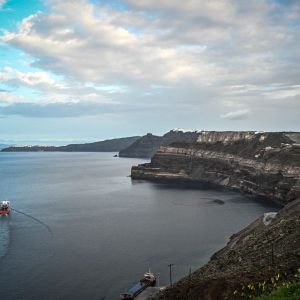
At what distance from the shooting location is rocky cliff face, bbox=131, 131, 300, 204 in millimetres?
125062

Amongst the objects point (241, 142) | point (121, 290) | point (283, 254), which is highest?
point (241, 142)

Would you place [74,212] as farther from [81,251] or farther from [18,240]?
[81,251]

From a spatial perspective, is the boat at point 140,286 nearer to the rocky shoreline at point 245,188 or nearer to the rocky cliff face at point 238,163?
the rocky shoreline at point 245,188

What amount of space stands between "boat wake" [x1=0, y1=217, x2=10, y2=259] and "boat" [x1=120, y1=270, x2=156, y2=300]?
24226 millimetres

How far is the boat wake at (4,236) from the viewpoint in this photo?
66.7 meters

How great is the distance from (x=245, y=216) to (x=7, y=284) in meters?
58.8

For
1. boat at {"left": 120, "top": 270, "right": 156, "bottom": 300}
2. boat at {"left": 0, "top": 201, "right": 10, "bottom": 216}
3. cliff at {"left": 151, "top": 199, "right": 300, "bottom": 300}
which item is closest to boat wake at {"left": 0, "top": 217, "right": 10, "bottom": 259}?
boat at {"left": 0, "top": 201, "right": 10, "bottom": 216}

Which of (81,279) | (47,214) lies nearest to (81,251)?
(81,279)

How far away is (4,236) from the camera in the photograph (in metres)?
76.6

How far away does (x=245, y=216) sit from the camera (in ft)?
314

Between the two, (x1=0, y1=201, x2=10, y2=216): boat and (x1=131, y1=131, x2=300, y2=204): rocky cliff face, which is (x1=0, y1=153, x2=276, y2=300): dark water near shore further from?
(x1=131, y1=131, x2=300, y2=204): rocky cliff face

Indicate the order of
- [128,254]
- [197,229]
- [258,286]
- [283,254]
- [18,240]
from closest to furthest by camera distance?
[258,286], [283,254], [128,254], [18,240], [197,229]

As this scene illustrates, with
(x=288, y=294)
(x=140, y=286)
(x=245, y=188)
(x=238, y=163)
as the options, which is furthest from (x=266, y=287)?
(x=238, y=163)

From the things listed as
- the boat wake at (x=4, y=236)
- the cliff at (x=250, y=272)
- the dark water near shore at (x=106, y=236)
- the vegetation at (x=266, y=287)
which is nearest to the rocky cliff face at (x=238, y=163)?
the dark water near shore at (x=106, y=236)
